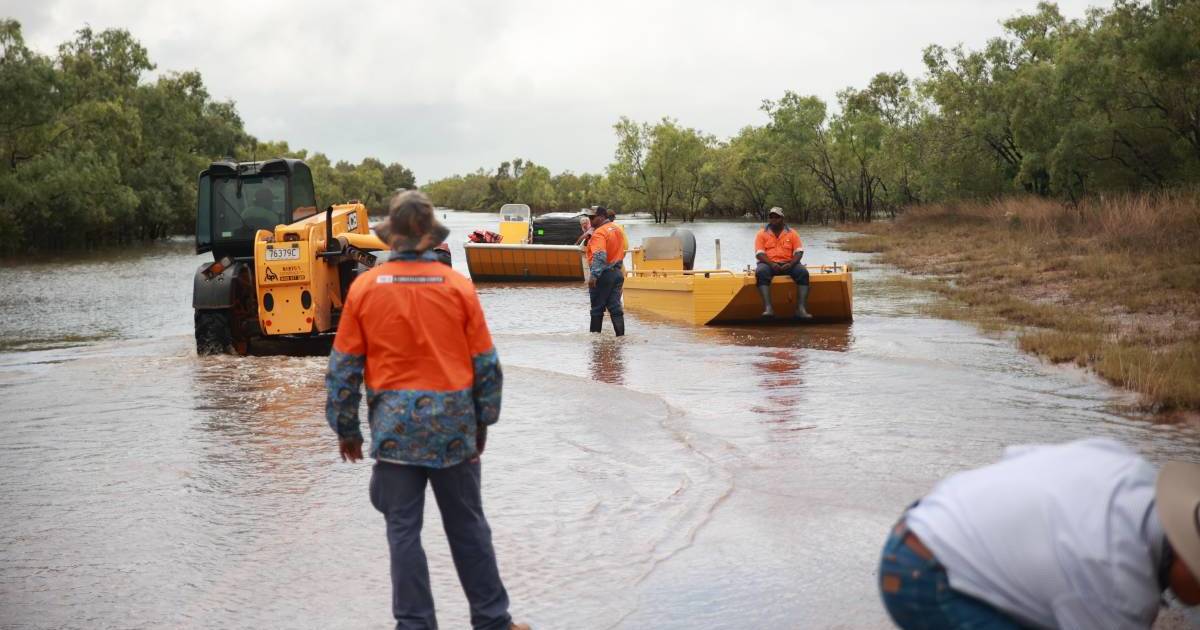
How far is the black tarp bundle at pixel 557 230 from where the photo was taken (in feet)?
108

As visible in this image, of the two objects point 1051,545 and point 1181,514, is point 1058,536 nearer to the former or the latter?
point 1051,545

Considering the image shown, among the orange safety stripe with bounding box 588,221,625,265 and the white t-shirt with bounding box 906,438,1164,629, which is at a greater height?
the orange safety stripe with bounding box 588,221,625,265

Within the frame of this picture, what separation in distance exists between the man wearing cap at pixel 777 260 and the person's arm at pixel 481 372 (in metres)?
13.6

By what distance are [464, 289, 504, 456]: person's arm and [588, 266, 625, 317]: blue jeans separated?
11.6 m

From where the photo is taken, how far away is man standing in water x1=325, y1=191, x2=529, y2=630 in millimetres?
4633

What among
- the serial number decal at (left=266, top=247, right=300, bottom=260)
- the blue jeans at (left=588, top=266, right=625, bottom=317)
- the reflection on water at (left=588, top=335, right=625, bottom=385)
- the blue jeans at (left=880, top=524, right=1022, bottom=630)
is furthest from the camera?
the blue jeans at (left=588, top=266, right=625, bottom=317)

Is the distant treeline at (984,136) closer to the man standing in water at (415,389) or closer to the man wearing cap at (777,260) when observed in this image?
the man wearing cap at (777,260)

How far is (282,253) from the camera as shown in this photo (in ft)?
48.1

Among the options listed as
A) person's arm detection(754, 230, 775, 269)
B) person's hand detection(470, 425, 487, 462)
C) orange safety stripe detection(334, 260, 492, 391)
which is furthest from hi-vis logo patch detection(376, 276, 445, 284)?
person's arm detection(754, 230, 775, 269)

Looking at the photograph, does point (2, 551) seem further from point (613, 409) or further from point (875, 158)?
point (875, 158)

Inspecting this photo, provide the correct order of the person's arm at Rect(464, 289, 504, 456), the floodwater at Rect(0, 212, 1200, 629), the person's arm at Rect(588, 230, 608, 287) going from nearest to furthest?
the person's arm at Rect(464, 289, 504, 456)
the floodwater at Rect(0, 212, 1200, 629)
the person's arm at Rect(588, 230, 608, 287)

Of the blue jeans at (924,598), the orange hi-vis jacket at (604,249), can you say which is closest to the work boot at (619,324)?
the orange hi-vis jacket at (604,249)

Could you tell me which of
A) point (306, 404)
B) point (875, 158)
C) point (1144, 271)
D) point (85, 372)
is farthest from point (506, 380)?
point (875, 158)

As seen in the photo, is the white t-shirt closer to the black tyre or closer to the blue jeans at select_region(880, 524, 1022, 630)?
the blue jeans at select_region(880, 524, 1022, 630)
